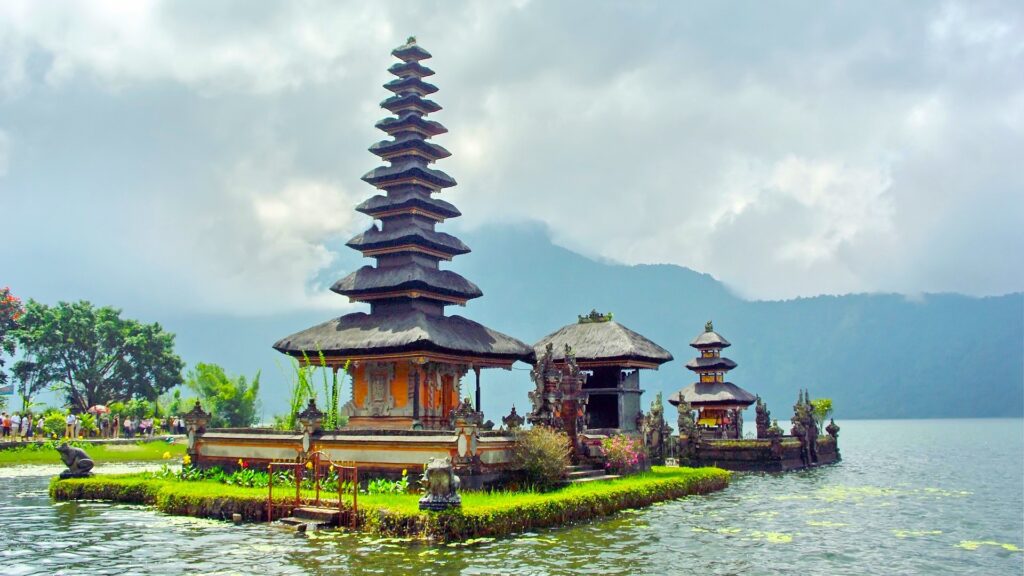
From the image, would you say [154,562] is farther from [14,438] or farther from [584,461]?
[14,438]

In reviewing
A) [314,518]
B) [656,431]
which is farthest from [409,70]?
[314,518]

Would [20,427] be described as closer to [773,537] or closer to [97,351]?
[97,351]

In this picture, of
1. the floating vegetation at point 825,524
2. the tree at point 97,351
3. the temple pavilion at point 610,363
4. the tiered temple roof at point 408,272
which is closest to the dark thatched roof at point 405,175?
the tiered temple roof at point 408,272

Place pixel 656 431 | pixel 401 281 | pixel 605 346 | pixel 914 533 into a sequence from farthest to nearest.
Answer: pixel 656 431, pixel 605 346, pixel 401 281, pixel 914 533

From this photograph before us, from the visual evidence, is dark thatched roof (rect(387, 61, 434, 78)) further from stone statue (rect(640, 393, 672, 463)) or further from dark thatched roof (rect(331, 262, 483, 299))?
stone statue (rect(640, 393, 672, 463))

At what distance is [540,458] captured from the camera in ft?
79.0

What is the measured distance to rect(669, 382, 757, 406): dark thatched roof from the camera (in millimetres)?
52562

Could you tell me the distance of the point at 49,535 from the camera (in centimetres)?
1878

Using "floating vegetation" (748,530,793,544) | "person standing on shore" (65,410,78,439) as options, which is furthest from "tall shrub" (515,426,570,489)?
"person standing on shore" (65,410,78,439)

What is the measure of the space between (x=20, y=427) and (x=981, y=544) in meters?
48.5

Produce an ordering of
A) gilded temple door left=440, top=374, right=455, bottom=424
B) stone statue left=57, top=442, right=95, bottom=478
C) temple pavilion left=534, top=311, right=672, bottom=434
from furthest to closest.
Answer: temple pavilion left=534, top=311, right=672, bottom=434, gilded temple door left=440, top=374, right=455, bottom=424, stone statue left=57, top=442, right=95, bottom=478

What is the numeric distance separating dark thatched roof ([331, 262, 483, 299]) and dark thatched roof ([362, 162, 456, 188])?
4.27 meters

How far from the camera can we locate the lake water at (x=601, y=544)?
15.6m

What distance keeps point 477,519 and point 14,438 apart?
38291mm
